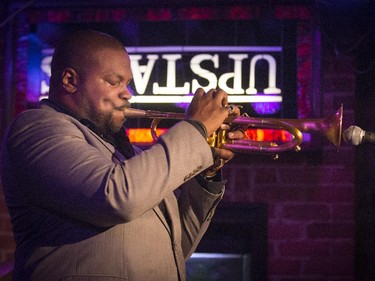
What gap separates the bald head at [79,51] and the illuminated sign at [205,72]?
4.91ft

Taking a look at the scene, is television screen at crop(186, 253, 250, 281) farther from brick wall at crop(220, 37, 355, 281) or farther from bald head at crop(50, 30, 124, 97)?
bald head at crop(50, 30, 124, 97)

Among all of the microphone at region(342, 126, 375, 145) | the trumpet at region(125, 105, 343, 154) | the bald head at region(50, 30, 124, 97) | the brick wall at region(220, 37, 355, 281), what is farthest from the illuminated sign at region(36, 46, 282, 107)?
the microphone at region(342, 126, 375, 145)

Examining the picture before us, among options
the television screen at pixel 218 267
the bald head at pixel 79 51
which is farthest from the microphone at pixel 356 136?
the television screen at pixel 218 267

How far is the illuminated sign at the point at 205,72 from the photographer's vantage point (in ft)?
11.7

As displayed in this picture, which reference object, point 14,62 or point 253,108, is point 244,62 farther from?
point 14,62

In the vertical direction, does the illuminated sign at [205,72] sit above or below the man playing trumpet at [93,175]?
above

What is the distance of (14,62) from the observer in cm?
370

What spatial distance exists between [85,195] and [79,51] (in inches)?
29.4

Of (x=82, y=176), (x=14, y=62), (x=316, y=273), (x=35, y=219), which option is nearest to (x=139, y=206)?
(x=82, y=176)

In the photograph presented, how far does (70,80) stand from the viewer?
6.67 ft

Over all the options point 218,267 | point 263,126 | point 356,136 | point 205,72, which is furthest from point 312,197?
point 356,136

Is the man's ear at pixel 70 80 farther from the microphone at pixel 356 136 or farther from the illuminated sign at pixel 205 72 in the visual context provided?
the illuminated sign at pixel 205 72

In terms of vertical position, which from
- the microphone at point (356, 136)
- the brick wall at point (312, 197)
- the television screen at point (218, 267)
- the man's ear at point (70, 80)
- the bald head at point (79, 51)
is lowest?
the television screen at point (218, 267)

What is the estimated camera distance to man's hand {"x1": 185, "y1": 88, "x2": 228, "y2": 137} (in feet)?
6.01
